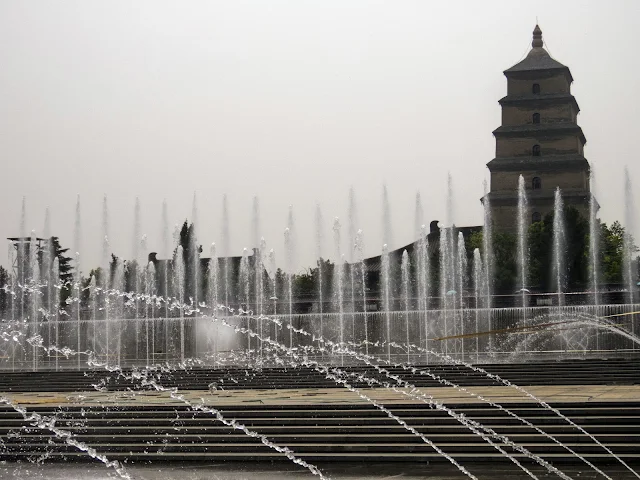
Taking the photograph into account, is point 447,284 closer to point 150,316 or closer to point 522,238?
point 522,238

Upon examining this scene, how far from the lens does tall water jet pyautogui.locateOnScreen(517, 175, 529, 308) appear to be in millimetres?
52750

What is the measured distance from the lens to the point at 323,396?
19344mm

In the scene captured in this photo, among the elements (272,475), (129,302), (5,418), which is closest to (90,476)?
(272,475)

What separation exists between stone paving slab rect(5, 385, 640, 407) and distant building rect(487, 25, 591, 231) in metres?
42.3

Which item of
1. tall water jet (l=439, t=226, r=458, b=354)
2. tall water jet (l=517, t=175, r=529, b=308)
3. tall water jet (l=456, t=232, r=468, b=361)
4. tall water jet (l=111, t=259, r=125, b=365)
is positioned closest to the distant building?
tall water jet (l=517, t=175, r=529, b=308)

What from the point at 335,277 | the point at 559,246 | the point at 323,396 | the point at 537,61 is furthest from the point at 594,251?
the point at 323,396

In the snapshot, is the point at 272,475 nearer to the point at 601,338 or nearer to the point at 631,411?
the point at 631,411

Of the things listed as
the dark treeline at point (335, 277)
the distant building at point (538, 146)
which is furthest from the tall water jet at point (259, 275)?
the distant building at point (538, 146)

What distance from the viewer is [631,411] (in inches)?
603

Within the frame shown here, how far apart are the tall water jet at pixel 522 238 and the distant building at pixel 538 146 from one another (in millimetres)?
835

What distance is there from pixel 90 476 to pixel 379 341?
23897 millimetres

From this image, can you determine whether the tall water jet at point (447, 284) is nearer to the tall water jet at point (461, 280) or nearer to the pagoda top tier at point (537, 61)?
the tall water jet at point (461, 280)

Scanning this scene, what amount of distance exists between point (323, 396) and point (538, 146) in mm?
46960

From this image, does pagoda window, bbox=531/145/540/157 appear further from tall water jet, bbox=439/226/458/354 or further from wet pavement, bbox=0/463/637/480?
wet pavement, bbox=0/463/637/480
